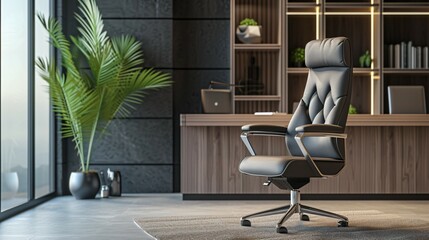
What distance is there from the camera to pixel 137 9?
8.05m

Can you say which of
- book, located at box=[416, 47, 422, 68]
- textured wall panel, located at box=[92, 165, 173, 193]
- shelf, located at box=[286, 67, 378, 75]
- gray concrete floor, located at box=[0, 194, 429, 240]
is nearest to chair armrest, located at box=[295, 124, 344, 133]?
gray concrete floor, located at box=[0, 194, 429, 240]

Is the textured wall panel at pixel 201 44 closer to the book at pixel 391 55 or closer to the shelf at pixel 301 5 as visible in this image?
the shelf at pixel 301 5

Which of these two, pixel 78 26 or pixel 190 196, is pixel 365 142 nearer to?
pixel 190 196

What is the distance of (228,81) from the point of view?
26.9 feet

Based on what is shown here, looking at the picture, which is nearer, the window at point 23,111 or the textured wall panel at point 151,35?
the window at point 23,111

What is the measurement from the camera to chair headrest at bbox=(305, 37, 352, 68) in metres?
5.26

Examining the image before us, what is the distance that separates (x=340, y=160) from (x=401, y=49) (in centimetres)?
353

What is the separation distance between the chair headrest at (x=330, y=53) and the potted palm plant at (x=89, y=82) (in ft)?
7.49

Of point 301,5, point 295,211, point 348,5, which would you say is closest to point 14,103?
point 295,211

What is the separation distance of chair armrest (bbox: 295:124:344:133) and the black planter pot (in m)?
2.97

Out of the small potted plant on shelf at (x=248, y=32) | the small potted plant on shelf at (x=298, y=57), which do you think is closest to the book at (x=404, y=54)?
the small potted plant on shelf at (x=298, y=57)

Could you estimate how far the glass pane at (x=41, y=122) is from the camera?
7.11 meters

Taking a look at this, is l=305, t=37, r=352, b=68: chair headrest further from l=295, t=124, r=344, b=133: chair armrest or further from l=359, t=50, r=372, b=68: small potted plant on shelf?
l=359, t=50, r=372, b=68: small potted plant on shelf

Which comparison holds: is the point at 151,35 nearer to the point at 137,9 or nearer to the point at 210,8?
the point at 137,9
